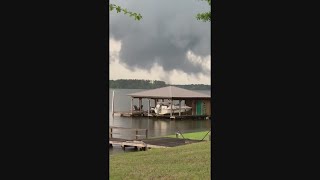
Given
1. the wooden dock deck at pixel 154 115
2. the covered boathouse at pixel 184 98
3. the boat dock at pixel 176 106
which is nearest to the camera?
the covered boathouse at pixel 184 98

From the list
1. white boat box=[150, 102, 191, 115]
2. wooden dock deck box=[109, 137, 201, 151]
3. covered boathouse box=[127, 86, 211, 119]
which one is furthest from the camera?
white boat box=[150, 102, 191, 115]

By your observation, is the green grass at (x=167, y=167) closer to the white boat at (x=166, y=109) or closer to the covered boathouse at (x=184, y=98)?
the covered boathouse at (x=184, y=98)

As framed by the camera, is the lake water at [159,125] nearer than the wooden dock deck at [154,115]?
Yes

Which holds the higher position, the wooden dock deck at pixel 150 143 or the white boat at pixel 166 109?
the white boat at pixel 166 109

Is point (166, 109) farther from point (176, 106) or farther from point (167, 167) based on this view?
point (167, 167)

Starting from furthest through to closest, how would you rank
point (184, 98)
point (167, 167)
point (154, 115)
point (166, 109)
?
point (166, 109) < point (154, 115) < point (184, 98) < point (167, 167)

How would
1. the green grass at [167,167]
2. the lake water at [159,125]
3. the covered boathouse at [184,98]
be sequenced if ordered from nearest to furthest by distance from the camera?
the green grass at [167,167] → the lake water at [159,125] → the covered boathouse at [184,98]

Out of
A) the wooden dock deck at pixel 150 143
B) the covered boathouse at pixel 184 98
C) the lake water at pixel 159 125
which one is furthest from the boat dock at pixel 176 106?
the wooden dock deck at pixel 150 143

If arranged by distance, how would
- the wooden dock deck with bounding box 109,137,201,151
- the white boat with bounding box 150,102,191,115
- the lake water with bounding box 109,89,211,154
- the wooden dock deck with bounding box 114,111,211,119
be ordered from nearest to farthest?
1. the wooden dock deck with bounding box 109,137,201,151
2. the lake water with bounding box 109,89,211,154
3. the wooden dock deck with bounding box 114,111,211,119
4. the white boat with bounding box 150,102,191,115

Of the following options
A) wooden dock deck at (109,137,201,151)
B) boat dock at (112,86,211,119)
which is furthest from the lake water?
boat dock at (112,86,211,119)

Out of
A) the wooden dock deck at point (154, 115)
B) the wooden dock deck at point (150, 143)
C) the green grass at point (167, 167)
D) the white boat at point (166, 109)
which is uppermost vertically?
the white boat at point (166, 109)

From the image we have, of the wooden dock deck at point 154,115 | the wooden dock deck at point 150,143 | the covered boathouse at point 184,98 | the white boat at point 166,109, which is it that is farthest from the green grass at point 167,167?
the white boat at point 166,109

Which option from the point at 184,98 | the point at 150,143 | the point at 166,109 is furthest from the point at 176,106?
the point at 150,143

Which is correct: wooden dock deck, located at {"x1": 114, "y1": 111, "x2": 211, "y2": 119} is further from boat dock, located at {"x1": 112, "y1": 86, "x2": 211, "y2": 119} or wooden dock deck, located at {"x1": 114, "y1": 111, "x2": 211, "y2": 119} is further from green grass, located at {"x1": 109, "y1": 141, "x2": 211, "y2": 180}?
green grass, located at {"x1": 109, "y1": 141, "x2": 211, "y2": 180}
